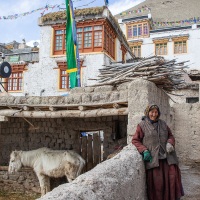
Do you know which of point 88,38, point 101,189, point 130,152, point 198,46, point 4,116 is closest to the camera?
point 101,189

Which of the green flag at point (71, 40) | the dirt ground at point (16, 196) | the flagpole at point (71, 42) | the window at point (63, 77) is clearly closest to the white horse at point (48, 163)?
the dirt ground at point (16, 196)

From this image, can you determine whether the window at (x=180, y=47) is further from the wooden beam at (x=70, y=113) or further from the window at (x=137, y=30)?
the wooden beam at (x=70, y=113)

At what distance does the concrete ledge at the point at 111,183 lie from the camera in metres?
2.11

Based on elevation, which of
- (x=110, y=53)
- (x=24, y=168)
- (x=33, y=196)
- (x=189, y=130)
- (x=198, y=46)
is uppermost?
(x=198, y=46)

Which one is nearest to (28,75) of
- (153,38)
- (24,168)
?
(24,168)

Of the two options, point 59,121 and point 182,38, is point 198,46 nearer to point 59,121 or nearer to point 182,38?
point 182,38

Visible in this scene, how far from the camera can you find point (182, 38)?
27.4 meters

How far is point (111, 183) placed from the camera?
8.47 ft

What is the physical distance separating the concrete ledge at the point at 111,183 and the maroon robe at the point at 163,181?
0.14 metres

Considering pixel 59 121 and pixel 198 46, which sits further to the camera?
pixel 198 46

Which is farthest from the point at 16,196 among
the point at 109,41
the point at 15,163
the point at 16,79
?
the point at 16,79

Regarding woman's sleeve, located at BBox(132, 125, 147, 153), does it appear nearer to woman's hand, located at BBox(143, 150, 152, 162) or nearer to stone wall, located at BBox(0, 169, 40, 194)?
woman's hand, located at BBox(143, 150, 152, 162)

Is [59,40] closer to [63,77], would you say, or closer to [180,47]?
[63,77]

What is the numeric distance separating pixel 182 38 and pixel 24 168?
2302cm
